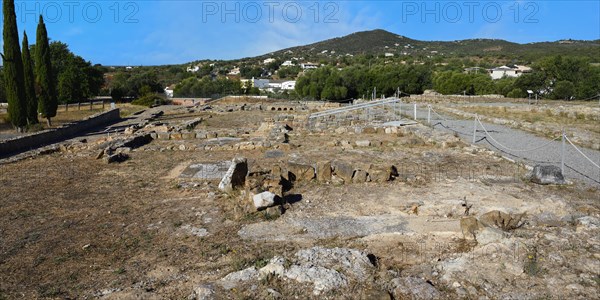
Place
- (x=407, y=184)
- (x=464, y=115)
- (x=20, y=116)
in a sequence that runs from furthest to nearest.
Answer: (x=464, y=115), (x=20, y=116), (x=407, y=184)

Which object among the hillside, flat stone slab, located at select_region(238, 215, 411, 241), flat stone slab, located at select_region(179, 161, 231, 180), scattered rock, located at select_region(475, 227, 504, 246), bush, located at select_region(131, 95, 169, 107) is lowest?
flat stone slab, located at select_region(238, 215, 411, 241)

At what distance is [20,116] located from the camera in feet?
69.1

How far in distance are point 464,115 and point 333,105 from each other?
1534 cm

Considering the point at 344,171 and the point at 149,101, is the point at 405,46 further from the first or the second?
the point at 344,171

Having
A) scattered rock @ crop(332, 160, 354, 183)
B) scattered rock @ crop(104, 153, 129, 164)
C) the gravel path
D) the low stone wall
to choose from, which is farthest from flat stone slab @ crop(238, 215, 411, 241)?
the low stone wall

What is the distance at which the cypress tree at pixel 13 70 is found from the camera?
68.6ft

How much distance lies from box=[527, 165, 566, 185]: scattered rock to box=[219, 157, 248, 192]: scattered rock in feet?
19.9

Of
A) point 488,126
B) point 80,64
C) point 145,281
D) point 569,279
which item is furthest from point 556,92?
point 80,64

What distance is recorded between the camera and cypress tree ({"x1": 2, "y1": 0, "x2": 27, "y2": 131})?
2091 centimetres

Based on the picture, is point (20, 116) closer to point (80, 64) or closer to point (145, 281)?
point (145, 281)

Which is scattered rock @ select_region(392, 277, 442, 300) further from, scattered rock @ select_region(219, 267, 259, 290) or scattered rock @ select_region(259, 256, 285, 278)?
scattered rock @ select_region(219, 267, 259, 290)

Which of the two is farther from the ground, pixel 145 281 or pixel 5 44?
pixel 5 44

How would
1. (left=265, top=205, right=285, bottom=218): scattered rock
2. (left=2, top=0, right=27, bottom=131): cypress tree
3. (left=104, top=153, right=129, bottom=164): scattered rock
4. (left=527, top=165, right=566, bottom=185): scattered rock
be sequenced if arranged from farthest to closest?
(left=2, top=0, right=27, bottom=131): cypress tree, (left=104, top=153, right=129, bottom=164): scattered rock, (left=527, top=165, right=566, bottom=185): scattered rock, (left=265, top=205, right=285, bottom=218): scattered rock

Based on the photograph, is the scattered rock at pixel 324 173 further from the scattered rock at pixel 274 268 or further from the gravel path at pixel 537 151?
the gravel path at pixel 537 151
